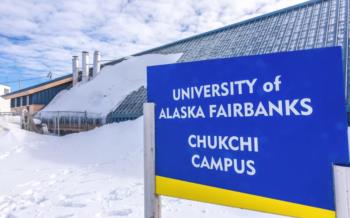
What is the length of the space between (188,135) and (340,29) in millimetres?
13856

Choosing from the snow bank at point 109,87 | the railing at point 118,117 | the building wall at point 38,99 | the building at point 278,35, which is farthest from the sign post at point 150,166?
the building wall at point 38,99

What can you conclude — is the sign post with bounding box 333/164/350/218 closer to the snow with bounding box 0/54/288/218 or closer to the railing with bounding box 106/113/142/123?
the snow with bounding box 0/54/288/218

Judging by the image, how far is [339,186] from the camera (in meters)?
1.57

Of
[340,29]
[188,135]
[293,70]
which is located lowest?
[188,135]

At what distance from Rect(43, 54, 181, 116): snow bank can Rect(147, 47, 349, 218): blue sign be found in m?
15.3

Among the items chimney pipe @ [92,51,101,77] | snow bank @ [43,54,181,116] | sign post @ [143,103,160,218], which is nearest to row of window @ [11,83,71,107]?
snow bank @ [43,54,181,116]

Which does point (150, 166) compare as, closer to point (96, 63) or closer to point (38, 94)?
point (96, 63)

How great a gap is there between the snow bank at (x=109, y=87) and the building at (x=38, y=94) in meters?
1.87

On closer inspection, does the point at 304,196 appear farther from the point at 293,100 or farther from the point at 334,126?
the point at 293,100

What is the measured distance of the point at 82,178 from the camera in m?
7.28

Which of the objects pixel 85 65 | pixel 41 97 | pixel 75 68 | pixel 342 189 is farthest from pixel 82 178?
pixel 41 97

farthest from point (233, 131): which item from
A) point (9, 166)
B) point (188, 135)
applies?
point (9, 166)

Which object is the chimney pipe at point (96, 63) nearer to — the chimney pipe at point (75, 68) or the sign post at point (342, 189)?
the chimney pipe at point (75, 68)

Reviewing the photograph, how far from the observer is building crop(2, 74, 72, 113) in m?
25.0
